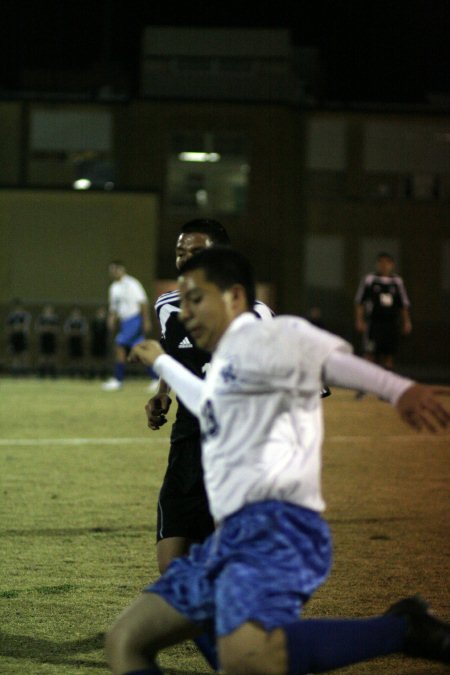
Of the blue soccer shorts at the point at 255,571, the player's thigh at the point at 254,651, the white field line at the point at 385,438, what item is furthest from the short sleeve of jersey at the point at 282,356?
the white field line at the point at 385,438

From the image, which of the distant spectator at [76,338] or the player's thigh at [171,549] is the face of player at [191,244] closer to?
the player's thigh at [171,549]

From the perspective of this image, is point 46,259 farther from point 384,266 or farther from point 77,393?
point 384,266

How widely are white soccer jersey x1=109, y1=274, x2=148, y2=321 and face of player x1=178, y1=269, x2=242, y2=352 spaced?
16.1 metres

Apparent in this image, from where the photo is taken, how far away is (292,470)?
3.19 metres

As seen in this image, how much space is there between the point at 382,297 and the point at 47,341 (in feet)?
37.5

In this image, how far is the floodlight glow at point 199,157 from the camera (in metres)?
35.3

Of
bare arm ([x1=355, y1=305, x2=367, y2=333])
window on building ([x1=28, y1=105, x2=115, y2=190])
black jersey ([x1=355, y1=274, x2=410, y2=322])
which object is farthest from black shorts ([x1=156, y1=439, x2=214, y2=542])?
window on building ([x1=28, y1=105, x2=115, y2=190])

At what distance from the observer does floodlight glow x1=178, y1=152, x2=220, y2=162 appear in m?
35.3

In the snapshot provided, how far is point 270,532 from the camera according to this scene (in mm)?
3127

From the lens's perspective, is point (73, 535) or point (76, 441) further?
point (76, 441)

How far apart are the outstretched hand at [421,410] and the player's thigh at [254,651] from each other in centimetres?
73

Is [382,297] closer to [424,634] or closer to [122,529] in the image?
[122,529]

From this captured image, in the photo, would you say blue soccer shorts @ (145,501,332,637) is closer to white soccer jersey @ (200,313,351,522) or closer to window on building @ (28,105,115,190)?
white soccer jersey @ (200,313,351,522)

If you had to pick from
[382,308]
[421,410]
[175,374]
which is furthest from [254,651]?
[382,308]
